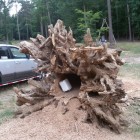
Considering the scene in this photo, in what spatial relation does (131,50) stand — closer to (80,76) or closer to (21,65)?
(21,65)

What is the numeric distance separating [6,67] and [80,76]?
14.4ft

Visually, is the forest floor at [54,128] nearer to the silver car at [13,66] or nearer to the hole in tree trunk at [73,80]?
the hole in tree trunk at [73,80]

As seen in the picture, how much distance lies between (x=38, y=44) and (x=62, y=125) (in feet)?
6.30

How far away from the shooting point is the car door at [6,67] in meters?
9.91

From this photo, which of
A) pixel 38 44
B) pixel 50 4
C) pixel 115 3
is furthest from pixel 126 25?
pixel 38 44

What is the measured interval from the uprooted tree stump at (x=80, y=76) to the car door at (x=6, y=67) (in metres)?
3.22

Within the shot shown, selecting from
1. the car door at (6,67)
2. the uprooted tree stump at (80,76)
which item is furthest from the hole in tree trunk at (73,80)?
the car door at (6,67)

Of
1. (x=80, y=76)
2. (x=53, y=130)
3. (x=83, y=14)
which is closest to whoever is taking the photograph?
(x=53, y=130)

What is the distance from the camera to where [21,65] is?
1069cm

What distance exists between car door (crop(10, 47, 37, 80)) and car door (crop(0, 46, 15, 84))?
0.72ft

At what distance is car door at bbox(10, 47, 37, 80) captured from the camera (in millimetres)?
10523

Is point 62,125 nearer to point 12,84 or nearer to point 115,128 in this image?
point 115,128

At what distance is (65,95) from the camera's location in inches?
252

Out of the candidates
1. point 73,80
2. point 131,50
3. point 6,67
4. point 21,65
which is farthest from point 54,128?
point 131,50
